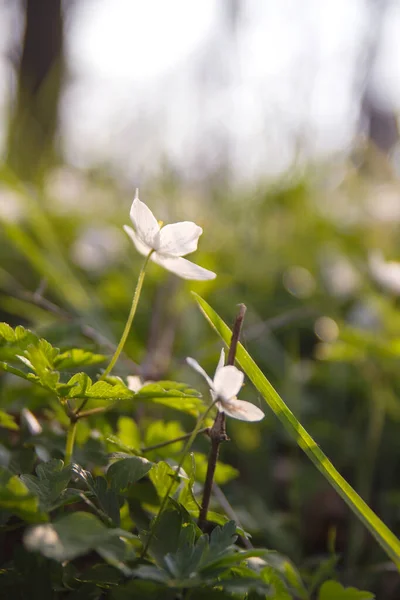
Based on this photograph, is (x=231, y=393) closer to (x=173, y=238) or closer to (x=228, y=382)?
(x=228, y=382)

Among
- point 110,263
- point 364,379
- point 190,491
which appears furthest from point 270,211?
point 190,491

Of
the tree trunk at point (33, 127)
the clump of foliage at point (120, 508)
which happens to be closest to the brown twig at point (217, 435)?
the clump of foliage at point (120, 508)

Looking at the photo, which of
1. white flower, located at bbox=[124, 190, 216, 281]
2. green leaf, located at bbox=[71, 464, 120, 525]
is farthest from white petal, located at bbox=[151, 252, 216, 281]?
green leaf, located at bbox=[71, 464, 120, 525]

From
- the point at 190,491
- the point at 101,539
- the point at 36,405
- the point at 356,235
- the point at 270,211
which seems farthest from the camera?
the point at 270,211

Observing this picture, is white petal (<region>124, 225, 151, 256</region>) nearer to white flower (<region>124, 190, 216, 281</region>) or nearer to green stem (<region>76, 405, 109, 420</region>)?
white flower (<region>124, 190, 216, 281</region>)

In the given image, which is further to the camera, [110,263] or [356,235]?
[356,235]

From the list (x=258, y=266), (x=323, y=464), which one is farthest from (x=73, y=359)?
(x=258, y=266)

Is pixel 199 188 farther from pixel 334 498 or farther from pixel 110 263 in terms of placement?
pixel 334 498

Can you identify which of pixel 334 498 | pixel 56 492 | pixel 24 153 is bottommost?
pixel 334 498
